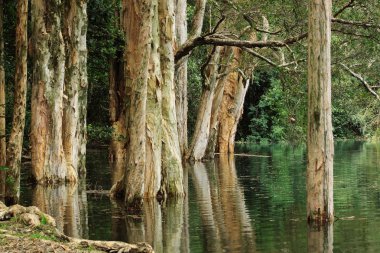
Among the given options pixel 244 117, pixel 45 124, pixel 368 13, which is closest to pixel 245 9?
pixel 368 13

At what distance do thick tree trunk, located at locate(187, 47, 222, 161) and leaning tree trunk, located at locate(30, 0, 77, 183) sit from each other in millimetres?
16009

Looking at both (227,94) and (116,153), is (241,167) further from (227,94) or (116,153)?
(227,94)

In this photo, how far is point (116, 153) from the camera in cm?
3944

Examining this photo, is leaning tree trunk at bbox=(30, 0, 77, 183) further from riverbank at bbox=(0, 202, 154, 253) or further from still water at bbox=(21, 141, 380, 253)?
riverbank at bbox=(0, 202, 154, 253)

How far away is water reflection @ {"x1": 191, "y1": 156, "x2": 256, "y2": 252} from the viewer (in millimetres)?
13281

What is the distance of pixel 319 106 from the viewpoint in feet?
46.7

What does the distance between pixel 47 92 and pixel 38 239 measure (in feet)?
45.2

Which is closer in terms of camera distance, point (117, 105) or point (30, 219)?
→ point (30, 219)

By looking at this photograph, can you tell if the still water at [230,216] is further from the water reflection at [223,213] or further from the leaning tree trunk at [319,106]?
the leaning tree trunk at [319,106]

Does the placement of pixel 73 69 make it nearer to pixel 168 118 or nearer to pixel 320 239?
pixel 168 118

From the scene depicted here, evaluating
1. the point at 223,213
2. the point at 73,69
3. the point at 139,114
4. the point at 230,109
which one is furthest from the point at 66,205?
the point at 230,109

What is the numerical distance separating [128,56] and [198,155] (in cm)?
2202

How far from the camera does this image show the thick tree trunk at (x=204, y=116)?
40125 millimetres

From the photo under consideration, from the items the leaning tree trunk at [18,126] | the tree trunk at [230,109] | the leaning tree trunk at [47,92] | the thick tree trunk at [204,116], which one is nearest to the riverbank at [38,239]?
the leaning tree trunk at [18,126]
